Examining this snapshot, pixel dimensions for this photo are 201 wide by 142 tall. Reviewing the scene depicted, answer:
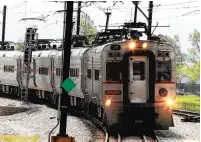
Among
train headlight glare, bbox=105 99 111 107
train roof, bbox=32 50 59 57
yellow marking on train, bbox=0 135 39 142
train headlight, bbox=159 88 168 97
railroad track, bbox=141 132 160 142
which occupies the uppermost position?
train roof, bbox=32 50 59 57

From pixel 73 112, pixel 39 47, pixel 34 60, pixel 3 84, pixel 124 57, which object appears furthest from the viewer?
pixel 3 84

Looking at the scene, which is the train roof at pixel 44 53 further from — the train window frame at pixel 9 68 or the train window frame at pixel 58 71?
the train window frame at pixel 9 68

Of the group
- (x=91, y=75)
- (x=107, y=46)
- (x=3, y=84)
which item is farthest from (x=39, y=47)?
(x=107, y=46)

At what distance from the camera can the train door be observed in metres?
18.2

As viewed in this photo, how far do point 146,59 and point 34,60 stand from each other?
17.2 meters

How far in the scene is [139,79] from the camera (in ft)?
60.0

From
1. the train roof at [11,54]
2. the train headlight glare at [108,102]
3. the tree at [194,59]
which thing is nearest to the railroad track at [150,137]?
the train headlight glare at [108,102]

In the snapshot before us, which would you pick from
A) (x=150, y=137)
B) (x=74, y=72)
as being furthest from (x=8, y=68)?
(x=150, y=137)

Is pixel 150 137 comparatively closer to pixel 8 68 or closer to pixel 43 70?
pixel 43 70

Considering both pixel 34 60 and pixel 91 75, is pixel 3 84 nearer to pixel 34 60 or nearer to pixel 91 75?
pixel 34 60

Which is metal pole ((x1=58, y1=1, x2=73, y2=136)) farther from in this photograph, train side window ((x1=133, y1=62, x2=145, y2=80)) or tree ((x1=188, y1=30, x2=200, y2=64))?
tree ((x1=188, y1=30, x2=200, y2=64))

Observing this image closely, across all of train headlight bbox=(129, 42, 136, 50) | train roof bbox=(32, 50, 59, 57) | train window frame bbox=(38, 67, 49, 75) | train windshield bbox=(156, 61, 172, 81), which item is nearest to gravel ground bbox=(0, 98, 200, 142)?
train windshield bbox=(156, 61, 172, 81)

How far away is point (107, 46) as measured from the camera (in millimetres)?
18234

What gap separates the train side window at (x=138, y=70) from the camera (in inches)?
720
